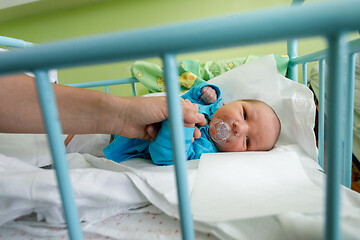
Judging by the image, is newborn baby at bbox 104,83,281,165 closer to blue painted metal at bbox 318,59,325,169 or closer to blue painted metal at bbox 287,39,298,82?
blue painted metal at bbox 318,59,325,169

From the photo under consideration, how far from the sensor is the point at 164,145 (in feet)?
2.27

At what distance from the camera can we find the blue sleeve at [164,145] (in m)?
0.69

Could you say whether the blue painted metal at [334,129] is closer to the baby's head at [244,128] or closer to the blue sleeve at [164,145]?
the blue sleeve at [164,145]

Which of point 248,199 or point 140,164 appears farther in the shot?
point 140,164

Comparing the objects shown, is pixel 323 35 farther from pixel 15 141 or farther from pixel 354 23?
pixel 15 141

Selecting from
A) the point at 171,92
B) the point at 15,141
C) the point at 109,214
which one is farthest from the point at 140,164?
the point at 171,92

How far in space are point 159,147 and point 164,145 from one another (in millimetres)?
19

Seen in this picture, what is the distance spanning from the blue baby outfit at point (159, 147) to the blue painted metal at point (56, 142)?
1.35ft

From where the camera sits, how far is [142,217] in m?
0.46

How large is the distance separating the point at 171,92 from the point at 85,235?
0.35 m

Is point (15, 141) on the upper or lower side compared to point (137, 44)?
lower

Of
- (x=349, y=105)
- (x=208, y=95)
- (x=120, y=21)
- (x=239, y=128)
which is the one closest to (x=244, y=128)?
(x=239, y=128)

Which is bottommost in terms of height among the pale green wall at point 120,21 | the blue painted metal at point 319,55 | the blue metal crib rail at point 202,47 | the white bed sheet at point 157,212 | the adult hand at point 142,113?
the white bed sheet at point 157,212

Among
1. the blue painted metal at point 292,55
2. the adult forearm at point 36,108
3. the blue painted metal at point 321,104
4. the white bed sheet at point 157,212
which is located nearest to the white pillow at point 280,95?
the blue painted metal at point 321,104
